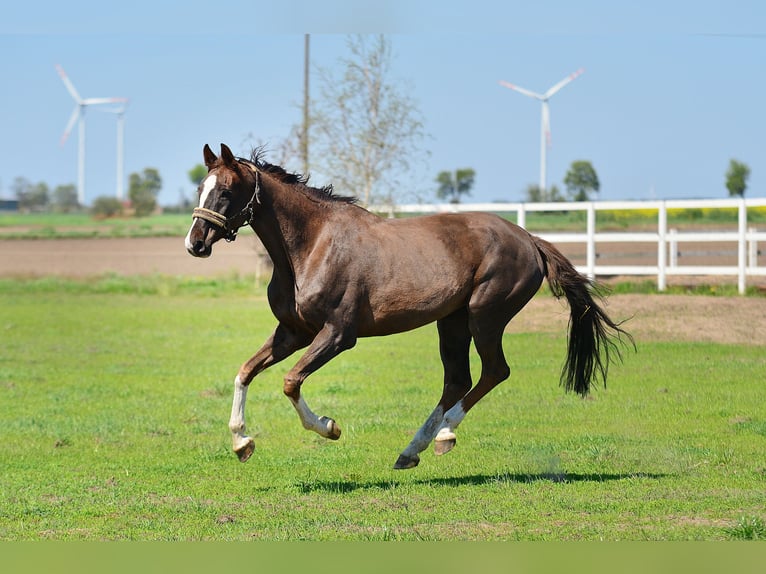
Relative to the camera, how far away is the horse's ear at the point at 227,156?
766 centimetres

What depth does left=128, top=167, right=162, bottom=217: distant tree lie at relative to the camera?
68.5 metres

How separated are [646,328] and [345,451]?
9.47 m

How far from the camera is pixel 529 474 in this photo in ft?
27.2

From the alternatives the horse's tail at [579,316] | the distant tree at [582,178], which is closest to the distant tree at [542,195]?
the distant tree at [582,178]

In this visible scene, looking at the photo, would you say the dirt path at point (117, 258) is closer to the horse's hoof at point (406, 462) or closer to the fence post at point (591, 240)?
the fence post at point (591, 240)

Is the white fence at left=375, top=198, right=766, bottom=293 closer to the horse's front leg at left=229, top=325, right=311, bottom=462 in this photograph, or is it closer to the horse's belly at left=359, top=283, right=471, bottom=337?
the horse's belly at left=359, top=283, right=471, bottom=337

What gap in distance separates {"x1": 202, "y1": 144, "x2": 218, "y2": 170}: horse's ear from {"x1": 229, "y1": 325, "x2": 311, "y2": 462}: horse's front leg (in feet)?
4.44

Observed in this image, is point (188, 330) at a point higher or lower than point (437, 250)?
lower

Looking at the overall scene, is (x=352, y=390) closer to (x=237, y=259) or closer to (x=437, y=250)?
(x=437, y=250)

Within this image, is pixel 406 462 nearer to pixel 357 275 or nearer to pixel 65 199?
pixel 357 275

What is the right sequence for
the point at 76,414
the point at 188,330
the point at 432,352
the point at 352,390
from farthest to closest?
the point at 188,330
the point at 432,352
the point at 352,390
the point at 76,414

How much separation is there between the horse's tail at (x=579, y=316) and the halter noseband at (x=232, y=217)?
2523mm

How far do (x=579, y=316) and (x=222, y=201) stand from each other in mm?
3393

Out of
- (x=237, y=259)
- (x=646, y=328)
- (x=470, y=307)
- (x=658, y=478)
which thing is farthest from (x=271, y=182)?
(x=237, y=259)
